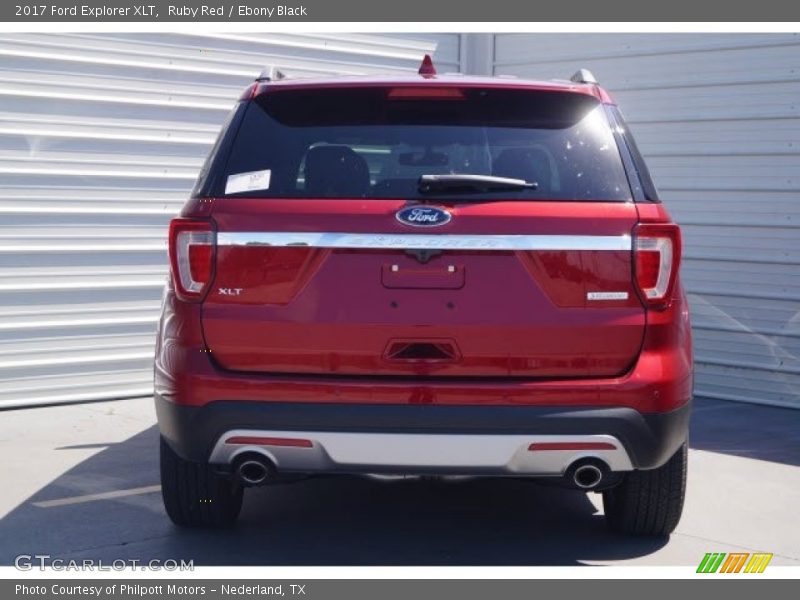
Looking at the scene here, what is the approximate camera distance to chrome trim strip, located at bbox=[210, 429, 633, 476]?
4.56 metres

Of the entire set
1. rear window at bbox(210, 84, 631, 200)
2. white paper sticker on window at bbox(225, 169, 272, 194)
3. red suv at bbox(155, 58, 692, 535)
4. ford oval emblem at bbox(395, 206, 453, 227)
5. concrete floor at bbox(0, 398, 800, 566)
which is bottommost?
concrete floor at bbox(0, 398, 800, 566)

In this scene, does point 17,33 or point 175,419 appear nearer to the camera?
point 175,419

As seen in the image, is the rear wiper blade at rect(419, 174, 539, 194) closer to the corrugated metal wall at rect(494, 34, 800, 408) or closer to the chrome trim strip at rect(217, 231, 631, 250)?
the chrome trim strip at rect(217, 231, 631, 250)

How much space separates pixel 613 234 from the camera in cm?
468

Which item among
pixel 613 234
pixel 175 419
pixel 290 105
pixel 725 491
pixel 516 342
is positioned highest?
pixel 290 105

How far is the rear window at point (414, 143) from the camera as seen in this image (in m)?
4.81

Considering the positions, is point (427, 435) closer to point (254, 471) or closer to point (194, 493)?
point (254, 471)

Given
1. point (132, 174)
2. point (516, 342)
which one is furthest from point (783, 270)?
point (516, 342)

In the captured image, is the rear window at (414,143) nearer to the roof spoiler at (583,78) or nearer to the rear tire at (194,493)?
the roof spoiler at (583,78)

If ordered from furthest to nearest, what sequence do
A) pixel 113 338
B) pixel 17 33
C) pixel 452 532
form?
pixel 113 338 → pixel 17 33 → pixel 452 532

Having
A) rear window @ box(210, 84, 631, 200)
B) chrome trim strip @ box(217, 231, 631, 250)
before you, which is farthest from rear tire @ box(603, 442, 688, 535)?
rear window @ box(210, 84, 631, 200)

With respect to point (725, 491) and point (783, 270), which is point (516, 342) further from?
point (783, 270)

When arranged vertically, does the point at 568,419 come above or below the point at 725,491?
above

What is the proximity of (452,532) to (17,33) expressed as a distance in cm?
476
